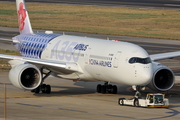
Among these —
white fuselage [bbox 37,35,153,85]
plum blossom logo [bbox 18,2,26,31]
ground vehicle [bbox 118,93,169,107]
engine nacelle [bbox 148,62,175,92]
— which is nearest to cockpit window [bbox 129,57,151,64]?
white fuselage [bbox 37,35,153,85]

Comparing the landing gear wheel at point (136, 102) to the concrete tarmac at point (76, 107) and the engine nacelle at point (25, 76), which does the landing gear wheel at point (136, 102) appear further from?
the engine nacelle at point (25, 76)

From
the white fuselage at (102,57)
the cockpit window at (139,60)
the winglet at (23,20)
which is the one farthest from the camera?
the winglet at (23,20)

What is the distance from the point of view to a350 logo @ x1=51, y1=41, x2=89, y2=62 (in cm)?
3759

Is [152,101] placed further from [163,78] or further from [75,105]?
[75,105]

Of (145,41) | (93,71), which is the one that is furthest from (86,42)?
(145,41)

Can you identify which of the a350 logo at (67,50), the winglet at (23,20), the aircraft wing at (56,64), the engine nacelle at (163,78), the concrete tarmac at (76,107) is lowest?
the concrete tarmac at (76,107)

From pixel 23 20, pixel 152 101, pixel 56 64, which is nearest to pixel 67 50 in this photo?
pixel 56 64

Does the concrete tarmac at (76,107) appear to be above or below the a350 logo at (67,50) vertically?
below

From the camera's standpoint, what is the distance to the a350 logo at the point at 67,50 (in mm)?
37594

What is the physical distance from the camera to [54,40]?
40812 millimetres

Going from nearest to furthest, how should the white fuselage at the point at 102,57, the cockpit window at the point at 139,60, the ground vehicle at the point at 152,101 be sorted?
the ground vehicle at the point at 152,101 < the white fuselage at the point at 102,57 < the cockpit window at the point at 139,60

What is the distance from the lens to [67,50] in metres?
38.6

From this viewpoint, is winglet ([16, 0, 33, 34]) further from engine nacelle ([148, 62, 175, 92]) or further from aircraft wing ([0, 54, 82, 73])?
engine nacelle ([148, 62, 175, 92])

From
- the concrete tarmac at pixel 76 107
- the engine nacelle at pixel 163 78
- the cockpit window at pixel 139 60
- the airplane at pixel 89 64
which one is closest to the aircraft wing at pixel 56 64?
the airplane at pixel 89 64
